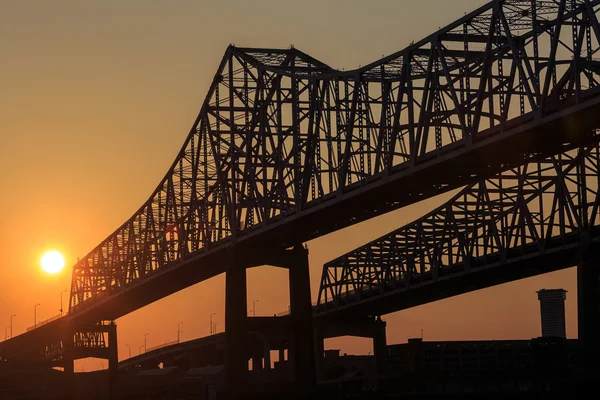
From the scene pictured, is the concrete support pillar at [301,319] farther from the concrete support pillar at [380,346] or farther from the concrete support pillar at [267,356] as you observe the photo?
the concrete support pillar at [380,346]

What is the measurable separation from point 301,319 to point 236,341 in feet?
18.1

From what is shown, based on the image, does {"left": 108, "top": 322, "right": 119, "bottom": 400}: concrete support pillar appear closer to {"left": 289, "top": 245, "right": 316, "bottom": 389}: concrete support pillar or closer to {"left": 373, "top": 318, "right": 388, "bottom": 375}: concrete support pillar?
{"left": 373, "top": 318, "right": 388, "bottom": 375}: concrete support pillar

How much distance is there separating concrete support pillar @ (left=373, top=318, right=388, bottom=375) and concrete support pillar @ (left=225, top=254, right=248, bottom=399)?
241 ft

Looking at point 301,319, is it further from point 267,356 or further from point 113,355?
point 113,355

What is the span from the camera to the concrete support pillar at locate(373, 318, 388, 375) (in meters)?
189

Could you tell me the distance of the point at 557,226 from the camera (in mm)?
131875

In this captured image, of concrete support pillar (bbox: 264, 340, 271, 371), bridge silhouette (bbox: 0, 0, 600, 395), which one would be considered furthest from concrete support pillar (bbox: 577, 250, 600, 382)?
concrete support pillar (bbox: 264, 340, 271, 371)

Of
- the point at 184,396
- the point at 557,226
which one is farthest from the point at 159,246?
the point at 557,226

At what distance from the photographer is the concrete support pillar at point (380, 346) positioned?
189 m

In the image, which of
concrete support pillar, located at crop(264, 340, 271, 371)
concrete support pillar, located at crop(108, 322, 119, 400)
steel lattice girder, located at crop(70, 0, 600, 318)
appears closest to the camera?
steel lattice girder, located at crop(70, 0, 600, 318)

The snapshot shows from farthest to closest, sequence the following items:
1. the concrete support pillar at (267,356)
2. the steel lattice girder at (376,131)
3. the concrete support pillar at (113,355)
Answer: the concrete support pillar at (113,355)
the concrete support pillar at (267,356)
the steel lattice girder at (376,131)

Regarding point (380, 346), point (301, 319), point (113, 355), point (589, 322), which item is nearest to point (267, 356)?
point (380, 346)

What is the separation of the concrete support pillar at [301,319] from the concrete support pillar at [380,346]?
7231 cm

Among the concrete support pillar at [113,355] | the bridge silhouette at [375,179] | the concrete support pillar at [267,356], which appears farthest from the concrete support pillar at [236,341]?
the concrete support pillar at [113,355]
